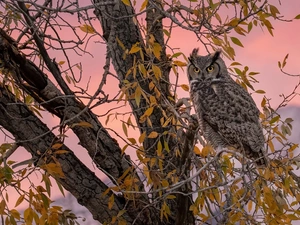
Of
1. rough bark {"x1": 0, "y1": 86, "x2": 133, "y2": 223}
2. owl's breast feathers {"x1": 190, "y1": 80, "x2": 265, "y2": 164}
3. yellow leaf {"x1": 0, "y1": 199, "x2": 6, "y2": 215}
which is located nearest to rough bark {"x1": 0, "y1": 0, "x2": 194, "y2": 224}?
rough bark {"x1": 0, "y1": 86, "x2": 133, "y2": 223}

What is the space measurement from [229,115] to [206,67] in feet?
0.87

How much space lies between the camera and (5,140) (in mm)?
2199

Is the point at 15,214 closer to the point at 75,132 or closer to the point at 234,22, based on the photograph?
the point at 75,132

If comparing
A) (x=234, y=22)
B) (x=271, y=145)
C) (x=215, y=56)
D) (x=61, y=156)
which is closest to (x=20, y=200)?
(x=61, y=156)

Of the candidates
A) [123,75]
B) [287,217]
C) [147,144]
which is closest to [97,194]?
[147,144]

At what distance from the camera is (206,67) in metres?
2.59

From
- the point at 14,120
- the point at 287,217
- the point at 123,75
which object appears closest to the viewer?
the point at 287,217

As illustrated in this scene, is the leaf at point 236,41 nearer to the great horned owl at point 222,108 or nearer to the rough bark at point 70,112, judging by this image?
the rough bark at point 70,112

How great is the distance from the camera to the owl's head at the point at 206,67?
8.46ft

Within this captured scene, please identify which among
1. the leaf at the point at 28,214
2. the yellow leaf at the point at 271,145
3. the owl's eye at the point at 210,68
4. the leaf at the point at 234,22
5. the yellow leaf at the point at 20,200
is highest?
the owl's eye at the point at 210,68

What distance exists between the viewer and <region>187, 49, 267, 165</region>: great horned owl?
8.30 feet

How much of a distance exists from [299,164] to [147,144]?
77 cm

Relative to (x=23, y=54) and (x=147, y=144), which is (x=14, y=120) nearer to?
(x=23, y=54)

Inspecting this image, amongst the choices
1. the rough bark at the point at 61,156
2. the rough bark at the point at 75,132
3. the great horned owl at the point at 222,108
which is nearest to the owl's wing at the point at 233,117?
the great horned owl at the point at 222,108
